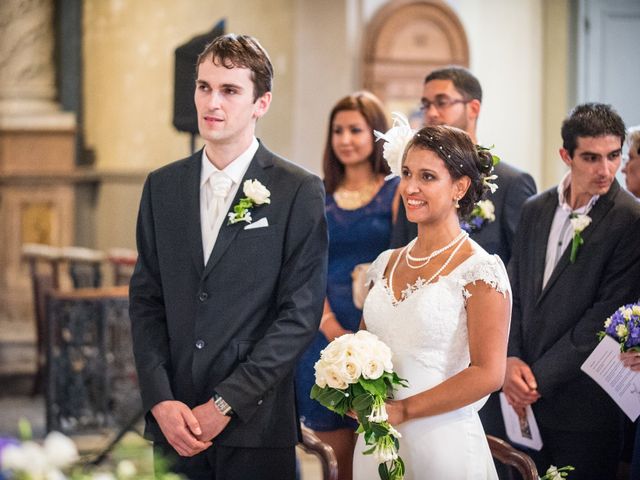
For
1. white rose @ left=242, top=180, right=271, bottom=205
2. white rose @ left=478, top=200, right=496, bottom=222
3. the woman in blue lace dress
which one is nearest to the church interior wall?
the woman in blue lace dress

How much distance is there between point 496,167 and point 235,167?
47.2 inches

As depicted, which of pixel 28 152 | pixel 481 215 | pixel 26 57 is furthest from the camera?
pixel 26 57

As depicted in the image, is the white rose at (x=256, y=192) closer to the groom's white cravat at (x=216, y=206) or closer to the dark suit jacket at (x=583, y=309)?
the groom's white cravat at (x=216, y=206)

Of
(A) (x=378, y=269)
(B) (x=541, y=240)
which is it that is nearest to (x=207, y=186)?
(A) (x=378, y=269)

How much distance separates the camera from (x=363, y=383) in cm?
A: 243

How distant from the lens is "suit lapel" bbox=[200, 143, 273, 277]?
2721 millimetres

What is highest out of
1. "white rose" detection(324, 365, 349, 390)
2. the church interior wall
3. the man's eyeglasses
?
the church interior wall

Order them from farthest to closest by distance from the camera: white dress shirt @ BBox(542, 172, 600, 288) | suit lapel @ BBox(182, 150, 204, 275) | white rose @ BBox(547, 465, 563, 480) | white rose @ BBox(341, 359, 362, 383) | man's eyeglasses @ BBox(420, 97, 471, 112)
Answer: man's eyeglasses @ BBox(420, 97, 471, 112), white dress shirt @ BBox(542, 172, 600, 288), white rose @ BBox(547, 465, 563, 480), suit lapel @ BBox(182, 150, 204, 275), white rose @ BBox(341, 359, 362, 383)

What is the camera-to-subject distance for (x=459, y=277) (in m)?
2.59

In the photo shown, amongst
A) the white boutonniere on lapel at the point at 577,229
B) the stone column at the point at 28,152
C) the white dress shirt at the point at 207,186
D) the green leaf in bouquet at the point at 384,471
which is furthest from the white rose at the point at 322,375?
the stone column at the point at 28,152

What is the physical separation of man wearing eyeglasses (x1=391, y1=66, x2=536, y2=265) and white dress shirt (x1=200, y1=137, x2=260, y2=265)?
844 millimetres

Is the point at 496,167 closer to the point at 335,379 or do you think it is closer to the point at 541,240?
the point at 541,240

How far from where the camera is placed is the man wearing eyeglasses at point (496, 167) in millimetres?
3625

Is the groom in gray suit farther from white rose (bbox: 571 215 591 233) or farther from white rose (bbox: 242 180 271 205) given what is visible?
white rose (bbox: 571 215 591 233)
